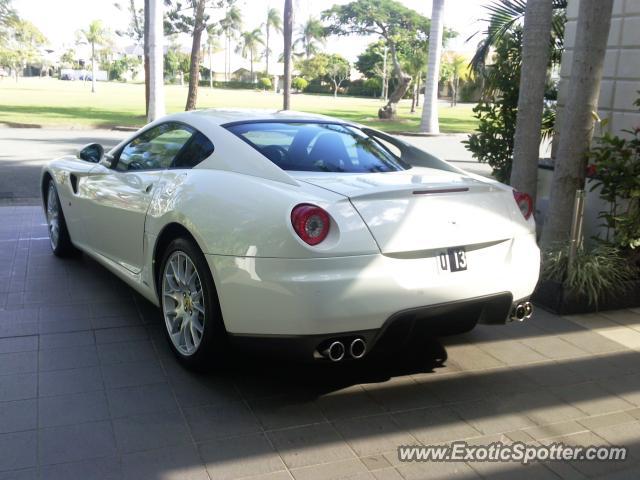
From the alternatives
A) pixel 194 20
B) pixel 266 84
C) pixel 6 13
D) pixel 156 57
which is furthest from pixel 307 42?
pixel 156 57

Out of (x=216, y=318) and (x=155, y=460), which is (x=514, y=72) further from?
(x=155, y=460)

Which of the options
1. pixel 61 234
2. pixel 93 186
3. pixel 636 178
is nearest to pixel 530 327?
pixel 636 178

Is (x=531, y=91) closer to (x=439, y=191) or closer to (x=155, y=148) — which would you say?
Answer: (x=439, y=191)

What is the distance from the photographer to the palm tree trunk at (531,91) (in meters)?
5.99

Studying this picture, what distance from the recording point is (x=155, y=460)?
9.78 ft

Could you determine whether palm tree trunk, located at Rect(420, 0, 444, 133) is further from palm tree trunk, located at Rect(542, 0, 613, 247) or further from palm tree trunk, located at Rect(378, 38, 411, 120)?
palm tree trunk, located at Rect(542, 0, 613, 247)

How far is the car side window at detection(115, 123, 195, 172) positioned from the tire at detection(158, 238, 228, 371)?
79 centimetres

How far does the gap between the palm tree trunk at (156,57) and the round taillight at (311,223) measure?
14855mm

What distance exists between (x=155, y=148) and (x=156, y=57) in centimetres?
1472

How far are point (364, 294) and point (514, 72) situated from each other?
526 cm

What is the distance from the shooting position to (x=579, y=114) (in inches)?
213

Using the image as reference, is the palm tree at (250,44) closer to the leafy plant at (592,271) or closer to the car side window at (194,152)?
the leafy plant at (592,271)

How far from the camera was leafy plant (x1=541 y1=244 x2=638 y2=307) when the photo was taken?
525cm

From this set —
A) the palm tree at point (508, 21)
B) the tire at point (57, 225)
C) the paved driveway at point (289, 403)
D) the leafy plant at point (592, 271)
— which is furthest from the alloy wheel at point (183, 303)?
the palm tree at point (508, 21)
